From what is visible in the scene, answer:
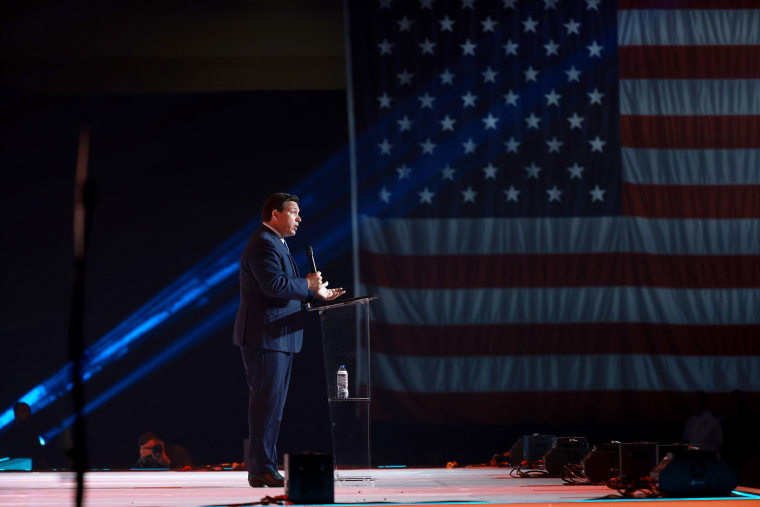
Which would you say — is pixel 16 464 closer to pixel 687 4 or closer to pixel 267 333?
pixel 267 333

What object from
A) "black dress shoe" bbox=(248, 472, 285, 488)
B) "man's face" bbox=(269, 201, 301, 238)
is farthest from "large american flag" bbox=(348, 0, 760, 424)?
"black dress shoe" bbox=(248, 472, 285, 488)

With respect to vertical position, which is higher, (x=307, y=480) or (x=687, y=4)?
(x=687, y=4)

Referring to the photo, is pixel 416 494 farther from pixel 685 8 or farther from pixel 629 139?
pixel 685 8

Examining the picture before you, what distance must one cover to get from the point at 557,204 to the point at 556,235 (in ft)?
0.82

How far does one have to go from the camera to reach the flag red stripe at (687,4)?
7.08 meters

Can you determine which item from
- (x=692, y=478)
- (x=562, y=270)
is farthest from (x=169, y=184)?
(x=692, y=478)

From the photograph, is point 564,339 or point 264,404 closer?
point 264,404

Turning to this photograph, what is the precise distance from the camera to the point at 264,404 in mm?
3498

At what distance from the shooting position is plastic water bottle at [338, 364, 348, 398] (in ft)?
11.4

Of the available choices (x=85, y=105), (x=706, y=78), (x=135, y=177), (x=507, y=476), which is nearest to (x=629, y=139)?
(x=706, y=78)

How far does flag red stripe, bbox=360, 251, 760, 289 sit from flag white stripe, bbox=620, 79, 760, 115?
0.73 metres

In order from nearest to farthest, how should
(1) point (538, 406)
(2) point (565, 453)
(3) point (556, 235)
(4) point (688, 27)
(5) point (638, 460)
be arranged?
(5) point (638, 460), (2) point (565, 453), (1) point (538, 406), (3) point (556, 235), (4) point (688, 27)

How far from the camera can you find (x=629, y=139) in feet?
23.0

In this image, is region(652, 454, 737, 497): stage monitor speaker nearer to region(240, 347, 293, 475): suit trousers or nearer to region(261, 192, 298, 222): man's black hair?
region(240, 347, 293, 475): suit trousers
